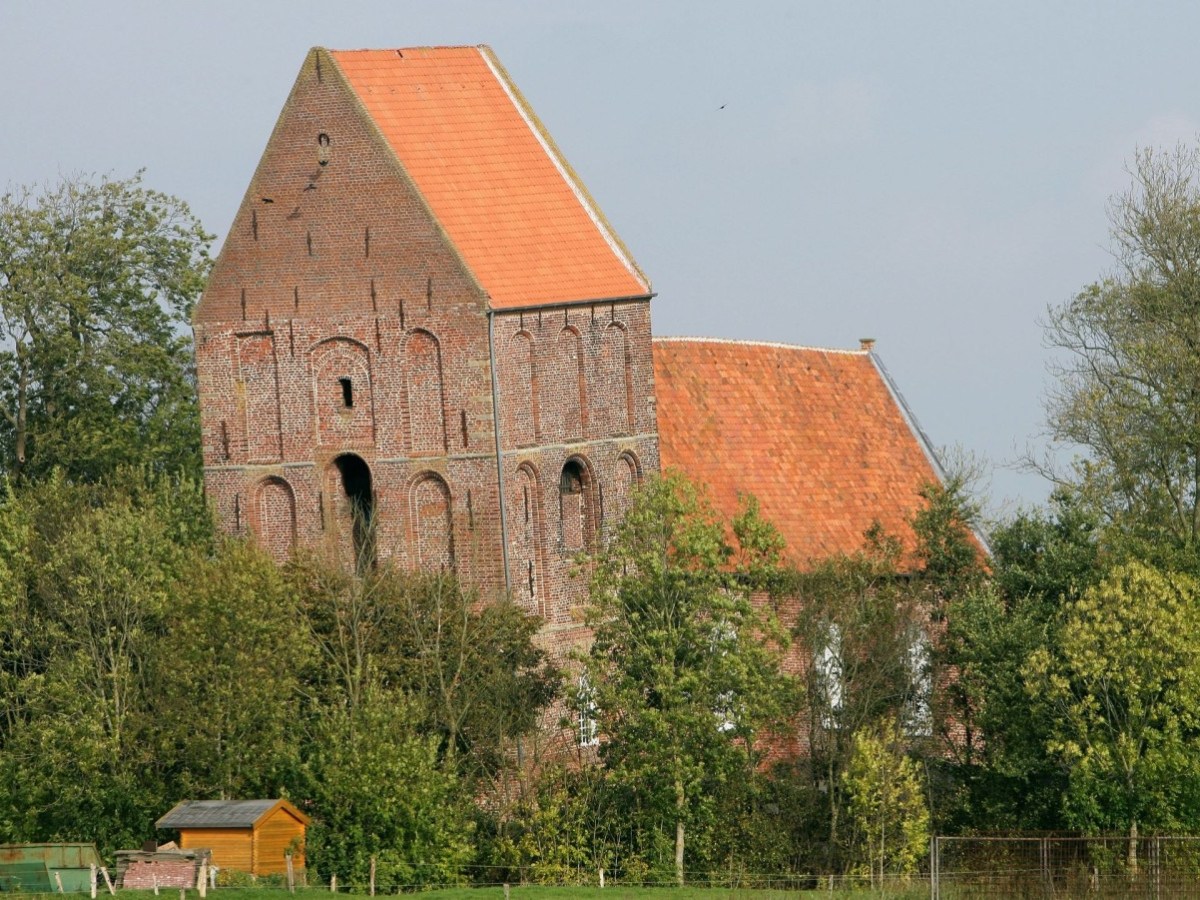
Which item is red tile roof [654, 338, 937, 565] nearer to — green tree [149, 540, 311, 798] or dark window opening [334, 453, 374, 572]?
dark window opening [334, 453, 374, 572]

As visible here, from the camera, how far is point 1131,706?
145ft

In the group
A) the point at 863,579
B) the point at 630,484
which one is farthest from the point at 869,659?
the point at 630,484

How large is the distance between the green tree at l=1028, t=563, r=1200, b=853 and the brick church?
8655 millimetres

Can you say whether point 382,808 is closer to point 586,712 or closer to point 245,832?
point 245,832

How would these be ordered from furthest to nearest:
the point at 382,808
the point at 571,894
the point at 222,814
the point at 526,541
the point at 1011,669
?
the point at 526,541 < the point at 1011,669 < the point at 382,808 < the point at 222,814 < the point at 571,894

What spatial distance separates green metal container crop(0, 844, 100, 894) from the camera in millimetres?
41281

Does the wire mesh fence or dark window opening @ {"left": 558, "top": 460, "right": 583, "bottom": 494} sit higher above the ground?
dark window opening @ {"left": 558, "top": 460, "right": 583, "bottom": 494}

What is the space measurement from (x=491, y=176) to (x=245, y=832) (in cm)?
1387

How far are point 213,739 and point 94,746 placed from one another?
2117mm

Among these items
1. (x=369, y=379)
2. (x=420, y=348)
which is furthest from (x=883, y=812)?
(x=369, y=379)

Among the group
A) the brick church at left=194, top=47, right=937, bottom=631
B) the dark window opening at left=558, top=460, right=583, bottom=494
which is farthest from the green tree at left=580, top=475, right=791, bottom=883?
the dark window opening at left=558, top=460, right=583, bottom=494

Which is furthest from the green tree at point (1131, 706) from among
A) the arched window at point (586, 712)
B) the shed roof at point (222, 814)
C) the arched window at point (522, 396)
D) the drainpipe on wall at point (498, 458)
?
the shed roof at point (222, 814)

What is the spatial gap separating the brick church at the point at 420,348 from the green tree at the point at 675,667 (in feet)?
5.12

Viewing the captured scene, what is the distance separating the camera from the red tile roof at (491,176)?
4788cm
